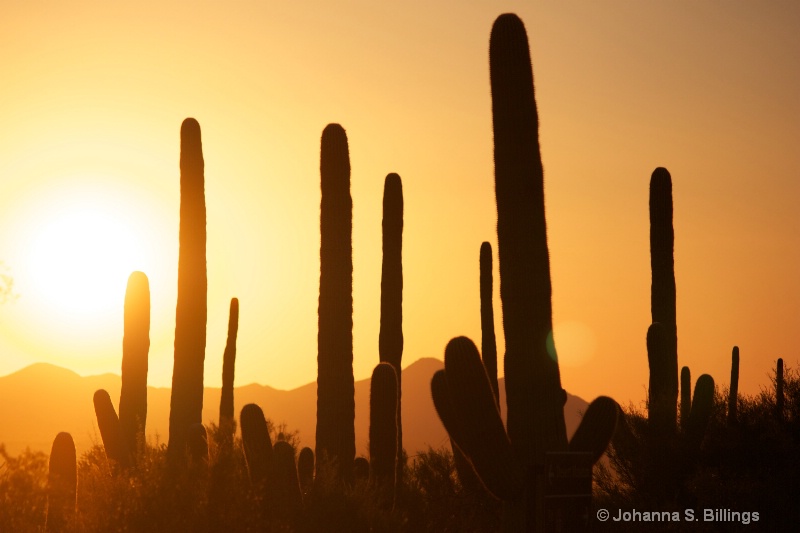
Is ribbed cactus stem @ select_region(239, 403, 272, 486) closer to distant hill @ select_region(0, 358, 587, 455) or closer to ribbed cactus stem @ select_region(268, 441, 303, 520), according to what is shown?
ribbed cactus stem @ select_region(268, 441, 303, 520)

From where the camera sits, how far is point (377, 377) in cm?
1867

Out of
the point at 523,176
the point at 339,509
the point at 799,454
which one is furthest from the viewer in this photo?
the point at 799,454

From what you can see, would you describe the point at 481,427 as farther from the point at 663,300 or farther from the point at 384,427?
the point at 663,300

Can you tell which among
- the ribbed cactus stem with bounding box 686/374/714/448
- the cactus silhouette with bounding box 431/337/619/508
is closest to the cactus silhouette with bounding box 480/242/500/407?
the ribbed cactus stem with bounding box 686/374/714/448

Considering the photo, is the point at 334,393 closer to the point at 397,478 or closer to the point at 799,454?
the point at 397,478

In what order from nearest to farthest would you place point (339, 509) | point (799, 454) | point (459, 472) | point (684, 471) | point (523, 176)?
point (523, 176) → point (339, 509) → point (799, 454) → point (684, 471) → point (459, 472)

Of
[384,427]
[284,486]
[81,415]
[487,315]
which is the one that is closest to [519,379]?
[284,486]

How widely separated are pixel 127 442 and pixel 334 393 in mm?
5936

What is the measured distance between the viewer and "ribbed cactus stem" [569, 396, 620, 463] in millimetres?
13281

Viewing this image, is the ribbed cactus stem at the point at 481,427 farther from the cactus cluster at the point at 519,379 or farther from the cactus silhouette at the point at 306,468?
the cactus silhouette at the point at 306,468

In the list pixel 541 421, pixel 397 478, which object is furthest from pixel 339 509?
pixel 397 478

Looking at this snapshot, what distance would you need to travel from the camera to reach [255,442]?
649 inches

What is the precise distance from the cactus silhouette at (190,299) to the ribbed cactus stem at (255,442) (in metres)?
3.08

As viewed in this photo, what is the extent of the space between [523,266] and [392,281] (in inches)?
402
